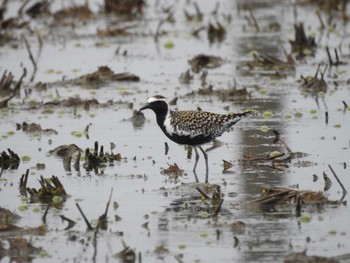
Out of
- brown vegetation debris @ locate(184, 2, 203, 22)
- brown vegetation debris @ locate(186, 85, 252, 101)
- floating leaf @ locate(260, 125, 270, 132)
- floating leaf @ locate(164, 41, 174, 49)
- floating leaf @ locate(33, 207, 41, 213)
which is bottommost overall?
floating leaf @ locate(33, 207, 41, 213)

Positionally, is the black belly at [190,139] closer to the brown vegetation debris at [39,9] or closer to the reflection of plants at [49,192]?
the reflection of plants at [49,192]

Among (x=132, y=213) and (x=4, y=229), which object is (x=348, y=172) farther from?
(x=4, y=229)

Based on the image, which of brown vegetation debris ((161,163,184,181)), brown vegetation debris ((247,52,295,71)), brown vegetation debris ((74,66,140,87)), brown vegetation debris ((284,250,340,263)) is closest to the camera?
brown vegetation debris ((284,250,340,263))

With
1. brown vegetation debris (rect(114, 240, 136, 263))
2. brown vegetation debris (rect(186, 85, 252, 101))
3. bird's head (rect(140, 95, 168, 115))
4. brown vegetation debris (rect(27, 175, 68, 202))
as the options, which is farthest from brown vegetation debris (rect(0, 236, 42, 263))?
brown vegetation debris (rect(186, 85, 252, 101))

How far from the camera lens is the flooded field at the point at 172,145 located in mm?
9547

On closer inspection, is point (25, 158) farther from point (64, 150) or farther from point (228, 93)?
point (228, 93)

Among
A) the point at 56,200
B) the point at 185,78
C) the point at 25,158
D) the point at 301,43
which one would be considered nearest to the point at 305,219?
the point at 56,200

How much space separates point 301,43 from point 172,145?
24.8 feet

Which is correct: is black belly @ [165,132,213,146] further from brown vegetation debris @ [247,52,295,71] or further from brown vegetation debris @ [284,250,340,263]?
brown vegetation debris @ [247,52,295,71]

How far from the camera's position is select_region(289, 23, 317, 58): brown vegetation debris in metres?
20.6

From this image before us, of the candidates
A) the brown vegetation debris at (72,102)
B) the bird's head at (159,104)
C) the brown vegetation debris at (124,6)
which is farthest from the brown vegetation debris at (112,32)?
the bird's head at (159,104)

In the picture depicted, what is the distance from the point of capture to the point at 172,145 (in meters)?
14.1

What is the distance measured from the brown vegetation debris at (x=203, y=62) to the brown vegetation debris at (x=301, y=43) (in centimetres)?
170

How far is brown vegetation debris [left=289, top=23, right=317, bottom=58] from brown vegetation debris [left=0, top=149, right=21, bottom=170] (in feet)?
29.8
